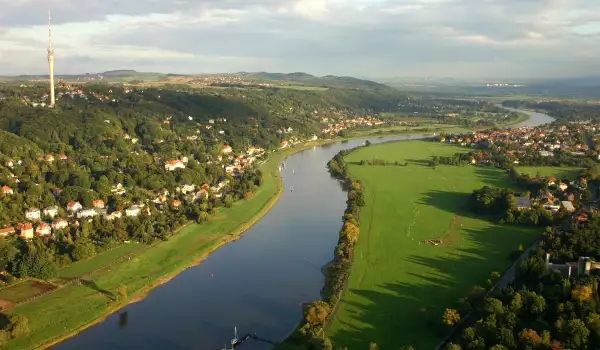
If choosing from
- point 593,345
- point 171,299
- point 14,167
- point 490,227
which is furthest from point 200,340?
point 14,167

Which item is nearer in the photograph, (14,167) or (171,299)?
(171,299)

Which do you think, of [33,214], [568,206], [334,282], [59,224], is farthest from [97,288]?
[568,206]

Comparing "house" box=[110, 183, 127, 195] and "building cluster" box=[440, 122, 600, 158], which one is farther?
"building cluster" box=[440, 122, 600, 158]

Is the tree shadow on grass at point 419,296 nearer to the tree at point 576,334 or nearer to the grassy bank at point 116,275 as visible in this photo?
the tree at point 576,334

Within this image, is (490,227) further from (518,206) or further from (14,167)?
(14,167)

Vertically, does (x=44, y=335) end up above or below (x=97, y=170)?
below

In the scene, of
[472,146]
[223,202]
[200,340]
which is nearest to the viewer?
[200,340]

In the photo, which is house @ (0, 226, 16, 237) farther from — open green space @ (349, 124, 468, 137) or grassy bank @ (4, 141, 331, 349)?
open green space @ (349, 124, 468, 137)

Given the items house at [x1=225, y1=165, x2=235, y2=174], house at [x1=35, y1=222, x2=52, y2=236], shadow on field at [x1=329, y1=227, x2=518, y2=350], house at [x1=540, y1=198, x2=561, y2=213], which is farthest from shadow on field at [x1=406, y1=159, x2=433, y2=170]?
house at [x1=35, y1=222, x2=52, y2=236]
